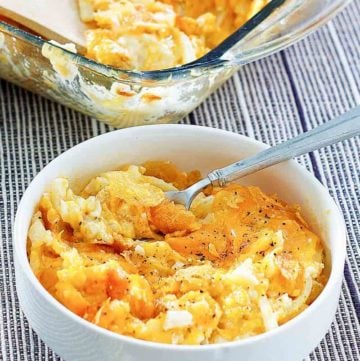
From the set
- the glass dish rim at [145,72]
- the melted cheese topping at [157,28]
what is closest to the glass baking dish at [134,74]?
the glass dish rim at [145,72]

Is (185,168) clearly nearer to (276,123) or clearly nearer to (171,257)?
(171,257)

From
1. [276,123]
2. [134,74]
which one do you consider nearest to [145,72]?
[134,74]

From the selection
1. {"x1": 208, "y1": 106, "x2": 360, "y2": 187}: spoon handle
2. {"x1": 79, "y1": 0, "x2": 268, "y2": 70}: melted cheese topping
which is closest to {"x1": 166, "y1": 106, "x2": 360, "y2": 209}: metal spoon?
{"x1": 208, "y1": 106, "x2": 360, "y2": 187}: spoon handle

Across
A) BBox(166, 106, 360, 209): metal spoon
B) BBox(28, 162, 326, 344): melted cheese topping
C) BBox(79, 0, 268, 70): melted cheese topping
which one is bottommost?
BBox(28, 162, 326, 344): melted cheese topping

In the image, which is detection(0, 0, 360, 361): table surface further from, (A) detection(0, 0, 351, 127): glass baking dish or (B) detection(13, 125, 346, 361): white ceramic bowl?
(B) detection(13, 125, 346, 361): white ceramic bowl

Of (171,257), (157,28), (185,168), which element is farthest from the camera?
(157,28)

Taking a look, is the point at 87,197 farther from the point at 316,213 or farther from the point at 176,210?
the point at 316,213

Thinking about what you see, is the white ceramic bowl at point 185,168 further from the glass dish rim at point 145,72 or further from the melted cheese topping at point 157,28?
the melted cheese topping at point 157,28
